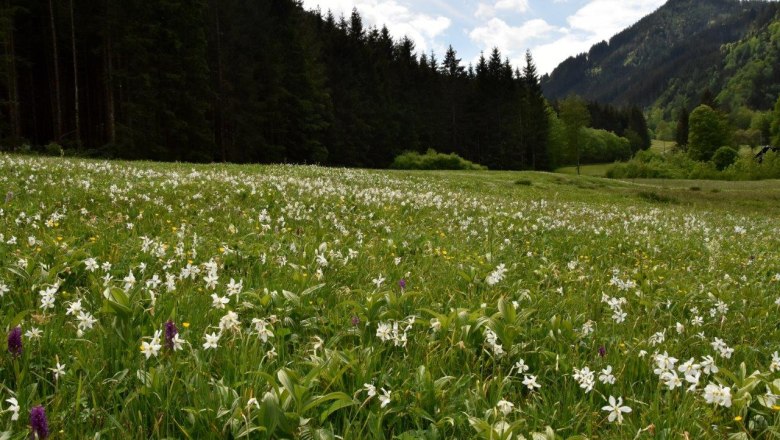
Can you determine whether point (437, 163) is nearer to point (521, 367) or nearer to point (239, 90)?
point (239, 90)

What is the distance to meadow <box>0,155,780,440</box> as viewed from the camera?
7.69 ft

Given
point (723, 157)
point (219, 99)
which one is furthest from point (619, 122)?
point (219, 99)

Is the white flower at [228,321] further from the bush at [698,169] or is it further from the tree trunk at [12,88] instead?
the bush at [698,169]

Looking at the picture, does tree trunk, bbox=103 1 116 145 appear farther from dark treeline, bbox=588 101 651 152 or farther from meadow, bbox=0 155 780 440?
dark treeline, bbox=588 101 651 152

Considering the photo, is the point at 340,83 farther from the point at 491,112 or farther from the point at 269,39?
the point at 491,112

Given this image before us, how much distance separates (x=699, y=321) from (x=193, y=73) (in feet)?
164

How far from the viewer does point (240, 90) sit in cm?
5609

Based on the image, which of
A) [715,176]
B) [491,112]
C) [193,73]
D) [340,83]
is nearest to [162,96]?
[193,73]

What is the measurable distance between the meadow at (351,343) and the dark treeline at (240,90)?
35052mm

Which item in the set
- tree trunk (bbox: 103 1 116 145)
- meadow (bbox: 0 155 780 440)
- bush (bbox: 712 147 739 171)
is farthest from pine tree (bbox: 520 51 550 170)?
meadow (bbox: 0 155 780 440)

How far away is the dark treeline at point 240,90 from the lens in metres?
40.7

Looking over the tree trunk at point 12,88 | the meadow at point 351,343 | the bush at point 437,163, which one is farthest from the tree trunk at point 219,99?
the meadow at point 351,343

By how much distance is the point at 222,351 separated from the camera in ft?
9.66

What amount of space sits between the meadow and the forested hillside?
3487 cm
